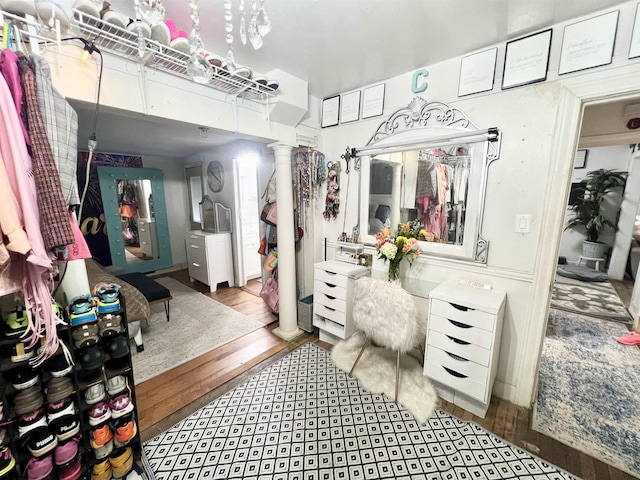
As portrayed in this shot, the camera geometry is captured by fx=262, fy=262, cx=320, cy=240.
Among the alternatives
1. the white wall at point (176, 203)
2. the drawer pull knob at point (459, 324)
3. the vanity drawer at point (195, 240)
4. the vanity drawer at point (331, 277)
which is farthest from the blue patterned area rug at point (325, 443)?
the white wall at point (176, 203)

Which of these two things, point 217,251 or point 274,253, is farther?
point 217,251

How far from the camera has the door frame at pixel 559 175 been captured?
1.37m

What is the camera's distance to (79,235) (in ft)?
3.77

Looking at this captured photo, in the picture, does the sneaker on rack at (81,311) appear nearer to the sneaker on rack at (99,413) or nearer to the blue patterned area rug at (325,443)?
the sneaker on rack at (99,413)

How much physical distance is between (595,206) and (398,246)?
5.10m

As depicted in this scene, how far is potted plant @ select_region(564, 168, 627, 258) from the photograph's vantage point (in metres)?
4.51

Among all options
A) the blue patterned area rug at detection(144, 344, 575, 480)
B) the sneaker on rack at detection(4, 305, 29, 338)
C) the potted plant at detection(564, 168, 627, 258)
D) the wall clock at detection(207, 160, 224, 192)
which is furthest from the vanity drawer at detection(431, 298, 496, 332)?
the potted plant at detection(564, 168, 627, 258)

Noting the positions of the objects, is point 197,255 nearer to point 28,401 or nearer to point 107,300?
point 107,300

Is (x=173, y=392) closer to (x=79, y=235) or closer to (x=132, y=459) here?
(x=132, y=459)

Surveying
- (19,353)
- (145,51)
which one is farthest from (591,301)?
(19,353)

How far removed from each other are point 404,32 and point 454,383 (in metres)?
2.21

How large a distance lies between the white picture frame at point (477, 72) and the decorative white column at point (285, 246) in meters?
1.41

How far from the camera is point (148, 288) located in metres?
2.79

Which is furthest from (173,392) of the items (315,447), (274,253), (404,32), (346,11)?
(404,32)
